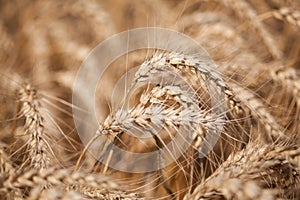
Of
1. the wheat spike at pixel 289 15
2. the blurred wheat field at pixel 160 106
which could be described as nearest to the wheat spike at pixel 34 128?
the blurred wheat field at pixel 160 106

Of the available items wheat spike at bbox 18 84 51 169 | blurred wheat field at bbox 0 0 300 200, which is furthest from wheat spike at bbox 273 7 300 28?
wheat spike at bbox 18 84 51 169

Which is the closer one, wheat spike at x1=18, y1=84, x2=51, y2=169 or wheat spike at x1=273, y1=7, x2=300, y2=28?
wheat spike at x1=18, y1=84, x2=51, y2=169

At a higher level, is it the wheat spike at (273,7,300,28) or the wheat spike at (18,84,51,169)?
the wheat spike at (273,7,300,28)

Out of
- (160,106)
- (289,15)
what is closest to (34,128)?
(160,106)

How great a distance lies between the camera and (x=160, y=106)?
123cm

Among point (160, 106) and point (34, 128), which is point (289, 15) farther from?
point (34, 128)

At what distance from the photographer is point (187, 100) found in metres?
1.26

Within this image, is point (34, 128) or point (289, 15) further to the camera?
point (289, 15)

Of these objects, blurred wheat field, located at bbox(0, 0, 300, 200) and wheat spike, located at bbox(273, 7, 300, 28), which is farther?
wheat spike, located at bbox(273, 7, 300, 28)

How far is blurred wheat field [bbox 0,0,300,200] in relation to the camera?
115 centimetres

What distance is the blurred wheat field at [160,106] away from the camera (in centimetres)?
115

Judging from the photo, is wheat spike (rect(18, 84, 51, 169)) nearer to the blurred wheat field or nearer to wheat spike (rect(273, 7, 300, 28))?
the blurred wheat field

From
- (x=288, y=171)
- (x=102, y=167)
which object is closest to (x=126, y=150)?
(x=102, y=167)

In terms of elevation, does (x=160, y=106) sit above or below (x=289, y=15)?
below
